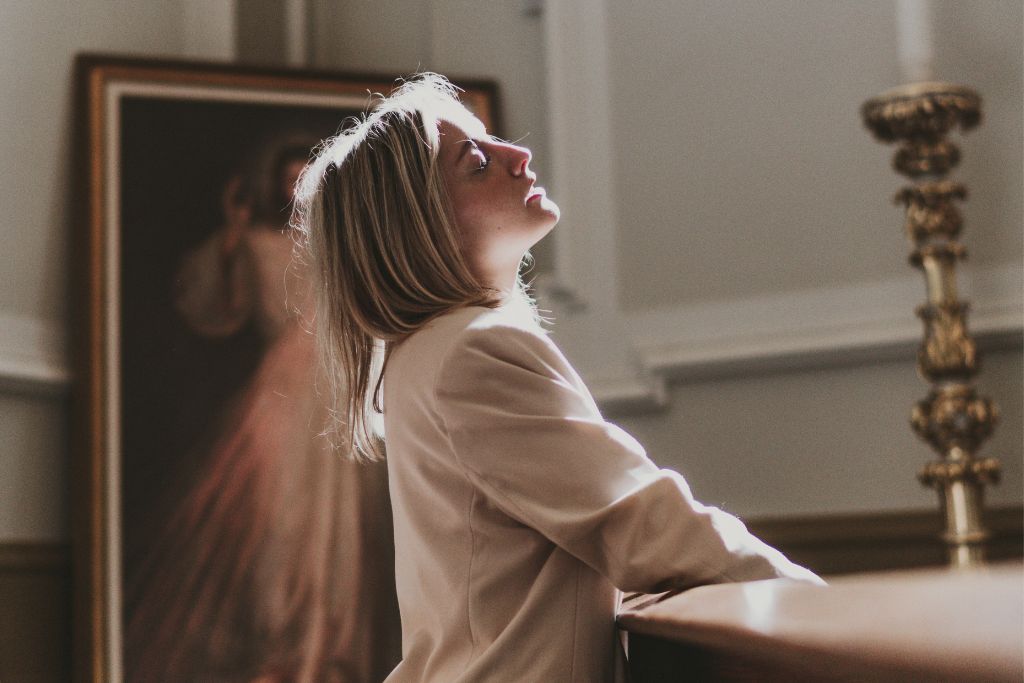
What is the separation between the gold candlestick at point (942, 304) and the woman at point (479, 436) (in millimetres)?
865

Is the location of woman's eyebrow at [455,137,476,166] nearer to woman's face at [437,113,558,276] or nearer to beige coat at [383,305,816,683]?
woman's face at [437,113,558,276]

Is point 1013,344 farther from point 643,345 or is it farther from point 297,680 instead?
point 297,680

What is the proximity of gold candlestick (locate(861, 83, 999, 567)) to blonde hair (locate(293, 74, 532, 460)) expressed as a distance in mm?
891

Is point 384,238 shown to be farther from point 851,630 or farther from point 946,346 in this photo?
point 946,346

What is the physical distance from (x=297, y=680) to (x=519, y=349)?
1385mm

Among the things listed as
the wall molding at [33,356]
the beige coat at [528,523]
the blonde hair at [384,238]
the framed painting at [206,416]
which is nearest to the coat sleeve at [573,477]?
the beige coat at [528,523]

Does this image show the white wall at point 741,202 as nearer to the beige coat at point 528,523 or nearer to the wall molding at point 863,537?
the wall molding at point 863,537

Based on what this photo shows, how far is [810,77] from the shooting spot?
219 centimetres

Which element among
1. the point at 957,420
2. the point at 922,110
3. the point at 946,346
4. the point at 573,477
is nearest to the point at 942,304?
the point at 946,346

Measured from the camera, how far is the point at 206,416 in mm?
2176

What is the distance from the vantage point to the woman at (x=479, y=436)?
2.59 ft

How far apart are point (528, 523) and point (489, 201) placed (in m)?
0.32

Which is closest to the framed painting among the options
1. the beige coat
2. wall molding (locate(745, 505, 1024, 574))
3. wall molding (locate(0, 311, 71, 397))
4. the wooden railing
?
wall molding (locate(0, 311, 71, 397))

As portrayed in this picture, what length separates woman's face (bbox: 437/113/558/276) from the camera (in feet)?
3.38
